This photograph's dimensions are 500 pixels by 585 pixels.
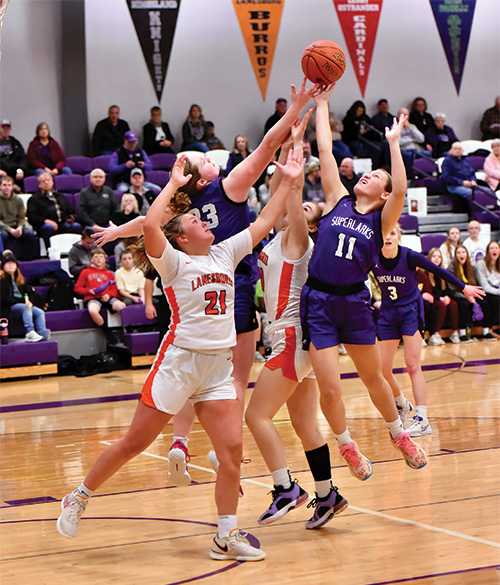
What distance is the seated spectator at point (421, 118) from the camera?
17266 millimetres

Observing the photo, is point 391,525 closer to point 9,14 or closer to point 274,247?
point 274,247

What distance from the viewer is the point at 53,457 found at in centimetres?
620

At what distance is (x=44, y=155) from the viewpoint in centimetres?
1370

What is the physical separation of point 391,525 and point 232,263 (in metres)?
1.50

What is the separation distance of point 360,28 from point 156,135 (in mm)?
4981

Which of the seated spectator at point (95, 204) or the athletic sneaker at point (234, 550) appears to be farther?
the seated spectator at point (95, 204)

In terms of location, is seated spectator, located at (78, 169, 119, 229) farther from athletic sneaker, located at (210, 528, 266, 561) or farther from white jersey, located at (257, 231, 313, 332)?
athletic sneaker, located at (210, 528, 266, 561)

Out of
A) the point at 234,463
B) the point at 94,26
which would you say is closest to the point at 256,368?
the point at 234,463

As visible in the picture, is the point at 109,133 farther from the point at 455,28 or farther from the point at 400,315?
the point at 400,315

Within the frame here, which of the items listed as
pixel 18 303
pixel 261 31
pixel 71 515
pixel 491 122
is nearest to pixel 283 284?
pixel 71 515

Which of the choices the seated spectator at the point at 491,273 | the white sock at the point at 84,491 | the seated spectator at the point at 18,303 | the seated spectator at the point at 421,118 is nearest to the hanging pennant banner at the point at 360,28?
the seated spectator at the point at 421,118

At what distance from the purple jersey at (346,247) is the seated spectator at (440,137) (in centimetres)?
1309

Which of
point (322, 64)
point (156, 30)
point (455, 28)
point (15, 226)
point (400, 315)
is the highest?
point (455, 28)

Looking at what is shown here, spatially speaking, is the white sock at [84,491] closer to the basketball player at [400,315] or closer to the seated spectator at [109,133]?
the basketball player at [400,315]
